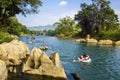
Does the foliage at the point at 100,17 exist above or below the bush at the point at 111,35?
above

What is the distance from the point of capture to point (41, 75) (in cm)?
3061

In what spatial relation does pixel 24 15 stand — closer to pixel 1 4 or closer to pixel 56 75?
pixel 1 4

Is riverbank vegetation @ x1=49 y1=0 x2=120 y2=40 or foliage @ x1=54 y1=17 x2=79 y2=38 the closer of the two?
riverbank vegetation @ x1=49 y1=0 x2=120 y2=40

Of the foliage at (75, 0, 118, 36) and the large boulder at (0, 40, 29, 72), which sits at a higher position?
the foliage at (75, 0, 118, 36)

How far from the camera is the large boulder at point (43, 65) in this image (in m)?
30.2

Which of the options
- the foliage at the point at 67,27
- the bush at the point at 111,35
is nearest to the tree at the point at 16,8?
the bush at the point at 111,35

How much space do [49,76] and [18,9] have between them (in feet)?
121

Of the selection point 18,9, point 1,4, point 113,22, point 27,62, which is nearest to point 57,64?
point 27,62

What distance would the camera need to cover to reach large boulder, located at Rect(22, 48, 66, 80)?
30172mm

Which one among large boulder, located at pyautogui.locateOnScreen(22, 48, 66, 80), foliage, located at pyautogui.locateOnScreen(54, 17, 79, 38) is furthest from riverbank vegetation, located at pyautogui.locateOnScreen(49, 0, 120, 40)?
large boulder, located at pyautogui.locateOnScreen(22, 48, 66, 80)

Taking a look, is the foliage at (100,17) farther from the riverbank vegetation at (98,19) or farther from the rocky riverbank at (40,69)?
the rocky riverbank at (40,69)

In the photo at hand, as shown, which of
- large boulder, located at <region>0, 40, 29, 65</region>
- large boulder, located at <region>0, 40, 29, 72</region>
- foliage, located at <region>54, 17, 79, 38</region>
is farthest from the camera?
foliage, located at <region>54, 17, 79, 38</region>

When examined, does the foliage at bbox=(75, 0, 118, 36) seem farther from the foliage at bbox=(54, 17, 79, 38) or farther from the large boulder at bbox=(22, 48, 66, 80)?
the large boulder at bbox=(22, 48, 66, 80)

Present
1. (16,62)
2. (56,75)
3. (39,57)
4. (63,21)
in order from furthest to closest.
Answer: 1. (63,21)
2. (16,62)
3. (39,57)
4. (56,75)
